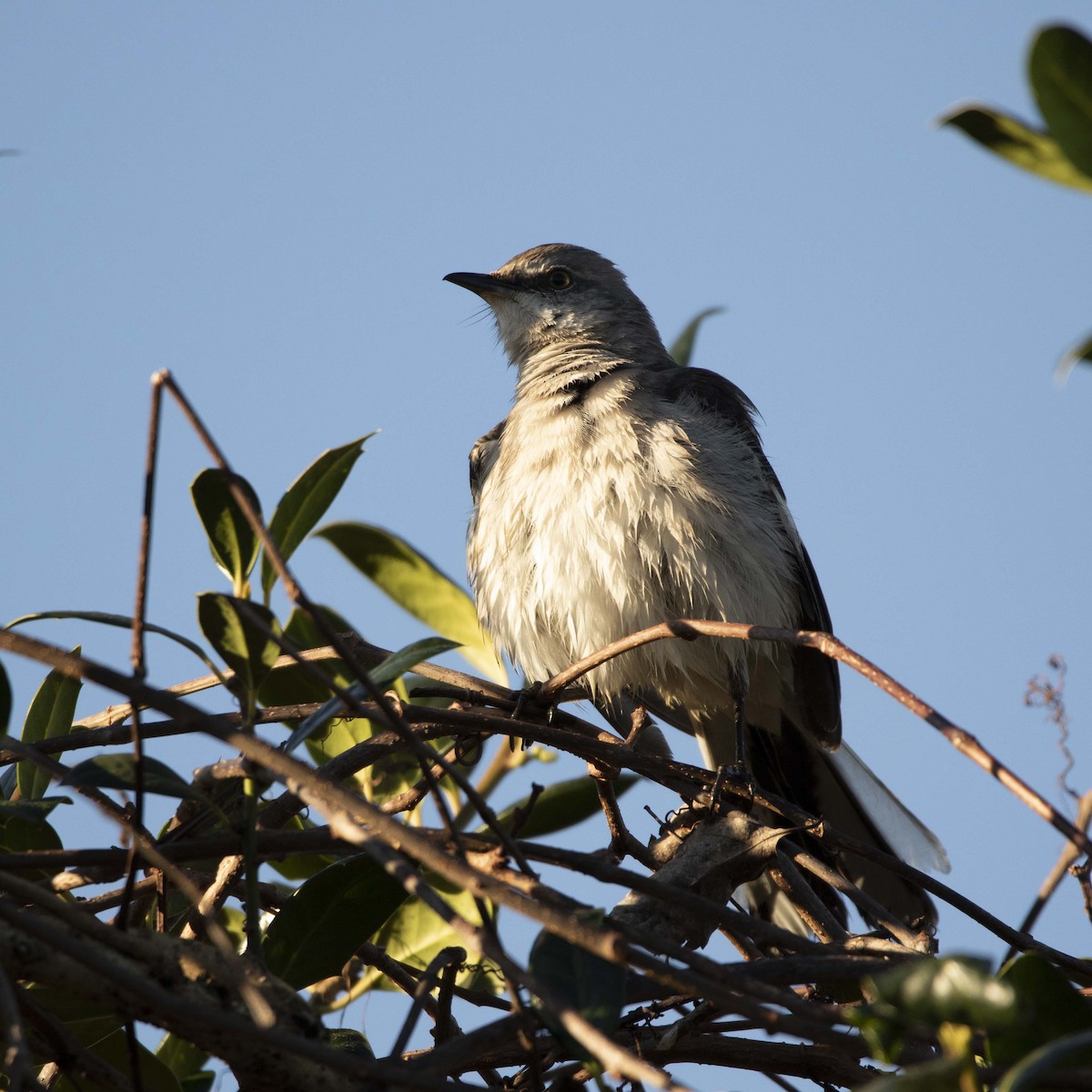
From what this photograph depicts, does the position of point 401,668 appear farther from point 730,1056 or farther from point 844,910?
point 844,910

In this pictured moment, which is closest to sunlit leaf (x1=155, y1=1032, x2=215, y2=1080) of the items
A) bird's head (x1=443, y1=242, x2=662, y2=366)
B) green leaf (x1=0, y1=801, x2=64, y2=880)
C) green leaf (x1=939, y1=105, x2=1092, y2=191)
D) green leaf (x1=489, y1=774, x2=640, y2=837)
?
green leaf (x1=0, y1=801, x2=64, y2=880)

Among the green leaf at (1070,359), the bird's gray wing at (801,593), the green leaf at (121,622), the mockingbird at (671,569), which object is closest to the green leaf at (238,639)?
the green leaf at (121,622)

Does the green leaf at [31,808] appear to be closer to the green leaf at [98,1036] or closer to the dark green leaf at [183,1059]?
the green leaf at [98,1036]

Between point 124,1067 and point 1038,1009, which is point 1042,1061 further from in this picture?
point 124,1067

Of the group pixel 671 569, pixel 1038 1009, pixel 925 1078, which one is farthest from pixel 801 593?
pixel 925 1078

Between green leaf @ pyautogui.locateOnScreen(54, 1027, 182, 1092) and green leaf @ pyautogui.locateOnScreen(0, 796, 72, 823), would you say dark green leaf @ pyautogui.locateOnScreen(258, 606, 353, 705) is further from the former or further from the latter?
green leaf @ pyautogui.locateOnScreen(54, 1027, 182, 1092)

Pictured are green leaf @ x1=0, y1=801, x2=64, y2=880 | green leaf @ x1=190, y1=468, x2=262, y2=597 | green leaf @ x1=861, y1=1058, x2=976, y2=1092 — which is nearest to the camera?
green leaf @ x1=861, y1=1058, x2=976, y2=1092
